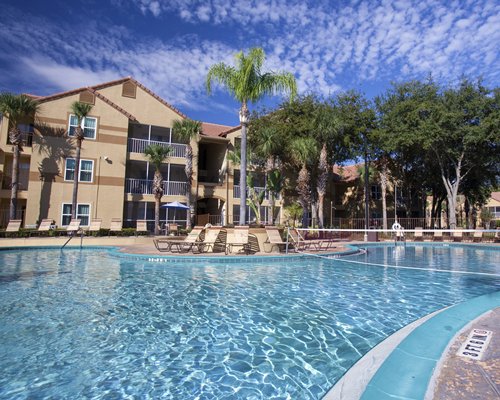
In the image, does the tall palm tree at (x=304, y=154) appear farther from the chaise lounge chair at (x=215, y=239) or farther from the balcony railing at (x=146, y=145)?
the chaise lounge chair at (x=215, y=239)

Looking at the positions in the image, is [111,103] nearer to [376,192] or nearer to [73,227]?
[73,227]

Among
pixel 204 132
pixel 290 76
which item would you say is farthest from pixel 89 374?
pixel 204 132

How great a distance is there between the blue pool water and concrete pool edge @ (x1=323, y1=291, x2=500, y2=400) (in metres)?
0.43

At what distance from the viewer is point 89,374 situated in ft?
12.2

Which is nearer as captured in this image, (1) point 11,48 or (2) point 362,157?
(1) point 11,48

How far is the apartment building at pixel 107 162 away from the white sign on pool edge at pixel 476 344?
23991 millimetres

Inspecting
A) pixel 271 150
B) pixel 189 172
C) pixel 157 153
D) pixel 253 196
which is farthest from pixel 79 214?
pixel 271 150

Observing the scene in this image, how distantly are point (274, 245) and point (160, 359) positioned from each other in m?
11.1

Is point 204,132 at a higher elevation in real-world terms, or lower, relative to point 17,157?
higher

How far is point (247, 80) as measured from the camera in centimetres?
1544

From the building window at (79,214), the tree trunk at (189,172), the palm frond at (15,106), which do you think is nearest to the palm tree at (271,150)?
the tree trunk at (189,172)

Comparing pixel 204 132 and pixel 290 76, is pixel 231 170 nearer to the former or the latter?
pixel 204 132

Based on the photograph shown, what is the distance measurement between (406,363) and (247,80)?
560 inches

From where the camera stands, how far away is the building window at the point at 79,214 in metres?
23.3
